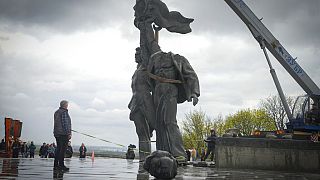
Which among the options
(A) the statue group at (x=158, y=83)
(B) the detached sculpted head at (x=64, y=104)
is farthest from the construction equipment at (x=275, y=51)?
(B) the detached sculpted head at (x=64, y=104)

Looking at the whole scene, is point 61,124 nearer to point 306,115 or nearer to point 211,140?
point 211,140

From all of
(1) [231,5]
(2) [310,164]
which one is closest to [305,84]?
(1) [231,5]

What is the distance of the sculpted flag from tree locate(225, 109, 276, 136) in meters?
43.1

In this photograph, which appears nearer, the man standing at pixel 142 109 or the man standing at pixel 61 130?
the man standing at pixel 61 130

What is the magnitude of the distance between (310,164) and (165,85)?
5471 mm

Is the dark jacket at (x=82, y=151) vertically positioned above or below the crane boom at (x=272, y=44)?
below

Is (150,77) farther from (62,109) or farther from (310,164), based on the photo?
(310,164)

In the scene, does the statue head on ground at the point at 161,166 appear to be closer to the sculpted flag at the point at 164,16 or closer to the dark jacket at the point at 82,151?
the sculpted flag at the point at 164,16

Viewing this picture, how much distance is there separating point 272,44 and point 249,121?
35785 millimetres

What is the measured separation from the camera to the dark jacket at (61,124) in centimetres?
733

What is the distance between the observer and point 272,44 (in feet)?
59.1

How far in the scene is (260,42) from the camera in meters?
18.2

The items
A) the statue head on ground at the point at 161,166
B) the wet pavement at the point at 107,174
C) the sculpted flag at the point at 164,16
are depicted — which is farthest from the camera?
the sculpted flag at the point at 164,16

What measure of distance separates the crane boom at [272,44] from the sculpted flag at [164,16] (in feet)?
33.9
